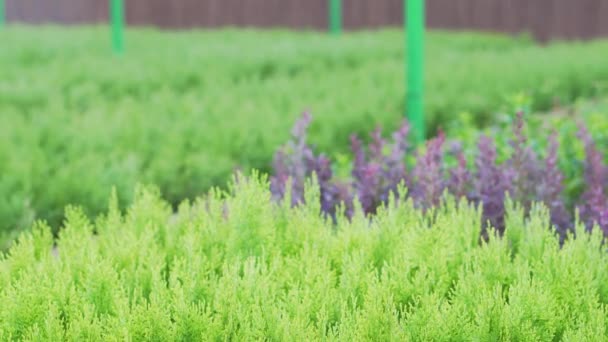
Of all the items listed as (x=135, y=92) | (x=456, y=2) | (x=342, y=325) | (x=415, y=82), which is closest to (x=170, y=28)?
(x=456, y=2)

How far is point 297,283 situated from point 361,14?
19965 millimetres

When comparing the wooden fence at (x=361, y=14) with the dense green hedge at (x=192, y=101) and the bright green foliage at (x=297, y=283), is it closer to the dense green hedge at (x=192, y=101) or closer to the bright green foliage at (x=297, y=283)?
the dense green hedge at (x=192, y=101)

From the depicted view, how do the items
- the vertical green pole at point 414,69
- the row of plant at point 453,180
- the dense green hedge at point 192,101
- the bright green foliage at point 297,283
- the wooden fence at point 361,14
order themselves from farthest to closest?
the wooden fence at point 361,14
the vertical green pole at point 414,69
the dense green hedge at point 192,101
the row of plant at point 453,180
the bright green foliage at point 297,283

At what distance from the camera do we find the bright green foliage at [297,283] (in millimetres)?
2668

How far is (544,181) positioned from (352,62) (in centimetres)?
908

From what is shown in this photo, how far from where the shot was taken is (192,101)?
25.9 feet

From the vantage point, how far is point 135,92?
9.55m

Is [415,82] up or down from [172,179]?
up

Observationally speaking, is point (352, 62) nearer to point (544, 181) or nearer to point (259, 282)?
point (544, 181)

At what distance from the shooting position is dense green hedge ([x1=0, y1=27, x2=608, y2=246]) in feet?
18.4

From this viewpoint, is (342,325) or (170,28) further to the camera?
(170,28)

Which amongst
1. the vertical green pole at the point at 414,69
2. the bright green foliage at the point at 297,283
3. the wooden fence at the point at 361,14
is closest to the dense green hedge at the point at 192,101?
the vertical green pole at the point at 414,69

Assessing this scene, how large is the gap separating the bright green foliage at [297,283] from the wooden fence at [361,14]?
57.2ft

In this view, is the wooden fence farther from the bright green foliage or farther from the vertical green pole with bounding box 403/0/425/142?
the bright green foliage
